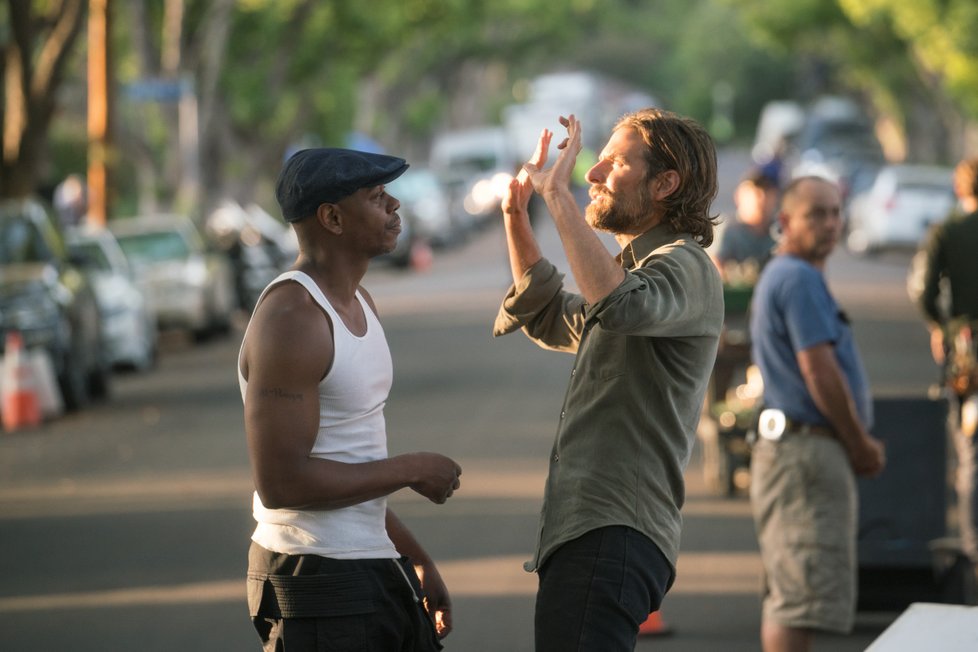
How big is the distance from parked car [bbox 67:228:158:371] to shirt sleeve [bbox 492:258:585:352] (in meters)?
15.1

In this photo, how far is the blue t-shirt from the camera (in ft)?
21.3

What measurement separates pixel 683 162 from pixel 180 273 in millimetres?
19497

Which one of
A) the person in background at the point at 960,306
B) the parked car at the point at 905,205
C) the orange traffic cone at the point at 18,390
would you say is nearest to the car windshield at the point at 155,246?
the orange traffic cone at the point at 18,390

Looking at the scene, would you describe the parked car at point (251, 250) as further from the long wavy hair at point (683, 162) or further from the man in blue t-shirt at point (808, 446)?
the long wavy hair at point (683, 162)

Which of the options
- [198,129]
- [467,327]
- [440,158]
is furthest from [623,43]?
[467,327]

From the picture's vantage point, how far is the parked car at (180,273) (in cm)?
2345

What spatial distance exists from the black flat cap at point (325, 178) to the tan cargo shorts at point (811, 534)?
2.65 meters

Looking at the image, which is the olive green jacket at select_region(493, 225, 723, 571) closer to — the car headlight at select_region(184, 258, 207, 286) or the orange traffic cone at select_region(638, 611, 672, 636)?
the orange traffic cone at select_region(638, 611, 672, 636)

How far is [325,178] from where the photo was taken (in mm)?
4285

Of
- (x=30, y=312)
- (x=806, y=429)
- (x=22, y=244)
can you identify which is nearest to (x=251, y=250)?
(x=22, y=244)

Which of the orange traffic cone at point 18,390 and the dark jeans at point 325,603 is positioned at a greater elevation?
the dark jeans at point 325,603

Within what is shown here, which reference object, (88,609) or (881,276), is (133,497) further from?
(881,276)

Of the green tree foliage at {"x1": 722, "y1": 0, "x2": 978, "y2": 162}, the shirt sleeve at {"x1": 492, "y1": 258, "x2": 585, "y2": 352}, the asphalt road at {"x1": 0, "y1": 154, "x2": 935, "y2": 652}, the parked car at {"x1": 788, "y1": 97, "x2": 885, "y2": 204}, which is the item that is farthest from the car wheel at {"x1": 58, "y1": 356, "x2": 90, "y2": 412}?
the parked car at {"x1": 788, "y1": 97, "x2": 885, "y2": 204}

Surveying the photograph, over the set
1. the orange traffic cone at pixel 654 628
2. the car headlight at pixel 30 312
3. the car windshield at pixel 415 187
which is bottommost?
the orange traffic cone at pixel 654 628
